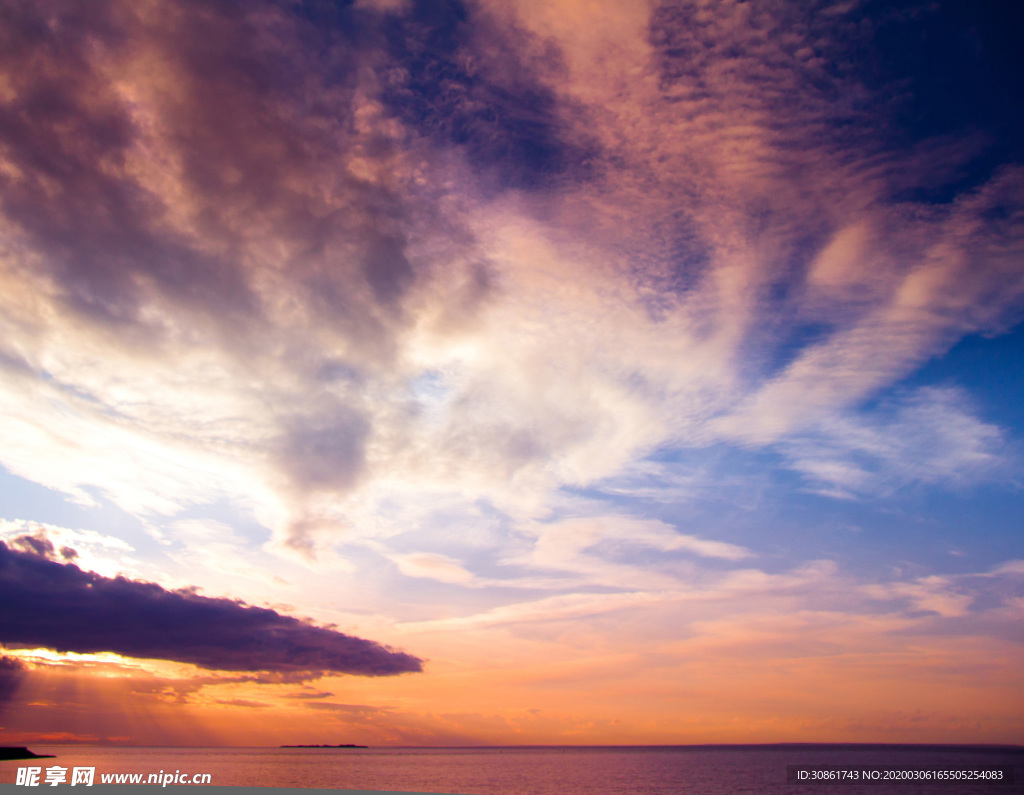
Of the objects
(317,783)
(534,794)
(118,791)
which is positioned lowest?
(317,783)

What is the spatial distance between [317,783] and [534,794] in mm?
75420

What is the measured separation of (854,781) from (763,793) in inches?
1923

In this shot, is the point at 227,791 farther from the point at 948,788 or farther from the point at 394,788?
the point at 948,788

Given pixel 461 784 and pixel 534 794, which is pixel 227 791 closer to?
pixel 534 794

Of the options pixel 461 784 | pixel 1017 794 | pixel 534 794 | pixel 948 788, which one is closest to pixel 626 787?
pixel 534 794

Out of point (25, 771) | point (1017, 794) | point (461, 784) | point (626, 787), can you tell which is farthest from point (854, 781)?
point (25, 771)

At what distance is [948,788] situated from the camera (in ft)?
411

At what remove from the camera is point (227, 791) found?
4362 centimetres

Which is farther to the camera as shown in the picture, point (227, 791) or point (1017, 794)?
point (1017, 794)

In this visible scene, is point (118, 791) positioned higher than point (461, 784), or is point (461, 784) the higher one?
point (118, 791)

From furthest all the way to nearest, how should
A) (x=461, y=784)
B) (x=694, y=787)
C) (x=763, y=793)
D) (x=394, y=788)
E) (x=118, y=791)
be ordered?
(x=461, y=784), (x=394, y=788), (x=694, y=787), (x=763, y=793), (x=118, y=791)

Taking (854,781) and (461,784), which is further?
(461,784)

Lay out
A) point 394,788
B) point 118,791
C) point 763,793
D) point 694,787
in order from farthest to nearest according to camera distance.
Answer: point 394,788 < point 694,787 < point 763,793 < point 118,791

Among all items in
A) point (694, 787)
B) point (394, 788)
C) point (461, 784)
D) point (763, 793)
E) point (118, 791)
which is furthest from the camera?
point (461, 784)
